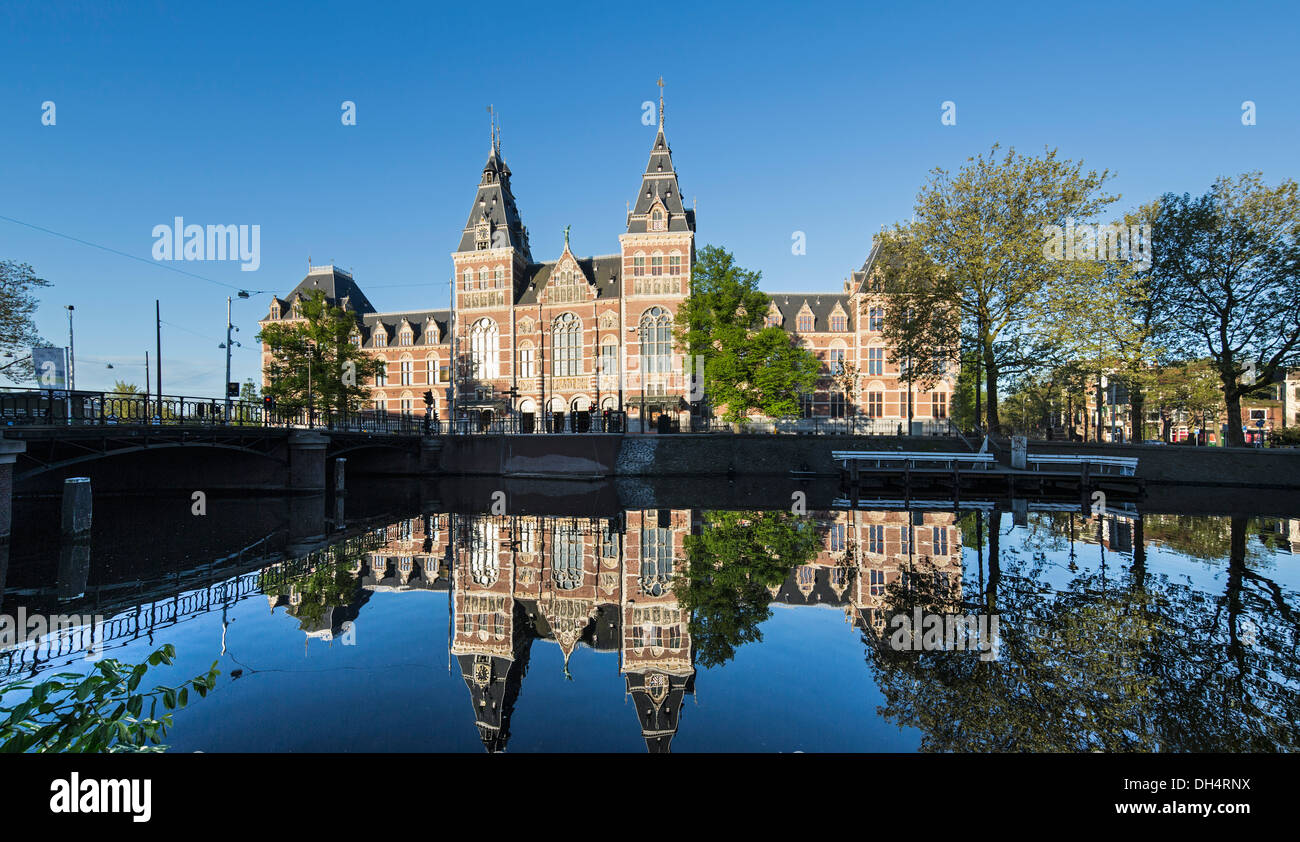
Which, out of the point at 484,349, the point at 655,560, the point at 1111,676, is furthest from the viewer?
the point at 484,349

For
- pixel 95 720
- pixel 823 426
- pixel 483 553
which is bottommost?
pixel 483 553

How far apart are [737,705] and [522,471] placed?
27457mm

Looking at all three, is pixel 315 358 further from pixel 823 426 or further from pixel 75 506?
pixel 823 426

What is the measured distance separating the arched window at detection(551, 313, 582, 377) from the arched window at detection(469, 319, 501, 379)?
196 inches

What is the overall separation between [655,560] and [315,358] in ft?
97.2

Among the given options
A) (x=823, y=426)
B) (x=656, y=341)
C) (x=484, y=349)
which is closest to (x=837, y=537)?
(x=823, y=426)

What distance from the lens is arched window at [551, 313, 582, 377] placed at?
46.8 metres

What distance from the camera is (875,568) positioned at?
34.3 feet

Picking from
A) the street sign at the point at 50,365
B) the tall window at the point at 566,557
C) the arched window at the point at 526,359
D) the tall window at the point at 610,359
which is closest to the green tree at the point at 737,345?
the tall window at the point at 610,359

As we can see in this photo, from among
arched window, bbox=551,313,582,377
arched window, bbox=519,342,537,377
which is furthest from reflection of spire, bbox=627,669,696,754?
arched window, bbox=519,342,537,377

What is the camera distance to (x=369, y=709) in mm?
5488
